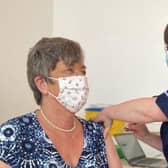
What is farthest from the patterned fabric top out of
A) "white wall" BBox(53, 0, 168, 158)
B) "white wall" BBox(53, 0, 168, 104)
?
"white wall" BBox(53, 0, 168, 104)

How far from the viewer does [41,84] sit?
1771mm

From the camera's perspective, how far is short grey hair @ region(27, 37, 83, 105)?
1720 millimetres

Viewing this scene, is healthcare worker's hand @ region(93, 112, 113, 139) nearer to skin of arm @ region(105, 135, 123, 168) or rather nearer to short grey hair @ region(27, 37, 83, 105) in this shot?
skin of arm @ region(105, 135, 123, 168)

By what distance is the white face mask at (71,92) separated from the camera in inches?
69.1

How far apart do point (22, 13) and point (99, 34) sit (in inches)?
24.4

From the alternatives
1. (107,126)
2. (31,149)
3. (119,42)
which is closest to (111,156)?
(107,126)

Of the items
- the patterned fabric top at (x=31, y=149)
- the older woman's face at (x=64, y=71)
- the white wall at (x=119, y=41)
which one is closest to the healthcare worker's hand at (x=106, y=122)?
the patterned fabric top at (x=31, y=149)

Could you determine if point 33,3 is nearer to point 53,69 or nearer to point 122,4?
point 122,4

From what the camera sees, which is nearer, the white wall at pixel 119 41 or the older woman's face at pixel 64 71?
the older woman's face at pixel 64 71

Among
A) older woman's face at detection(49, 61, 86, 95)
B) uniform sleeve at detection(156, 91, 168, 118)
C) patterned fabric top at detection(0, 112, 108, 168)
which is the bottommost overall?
patterned fabric top at detection(0, 112, 108, 168)

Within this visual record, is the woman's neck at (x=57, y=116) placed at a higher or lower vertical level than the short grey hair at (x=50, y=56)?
lower

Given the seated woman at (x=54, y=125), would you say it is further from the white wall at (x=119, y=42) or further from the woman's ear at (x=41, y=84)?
the white wall at (x=119, y=42)

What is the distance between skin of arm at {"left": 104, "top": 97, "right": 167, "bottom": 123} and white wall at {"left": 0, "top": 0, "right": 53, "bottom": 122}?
1.26 metres

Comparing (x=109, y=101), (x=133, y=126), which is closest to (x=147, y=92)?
(x=109, y=101)
